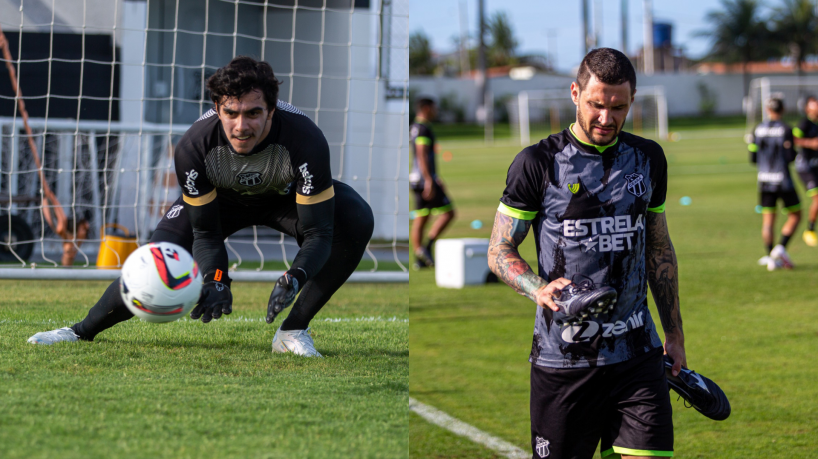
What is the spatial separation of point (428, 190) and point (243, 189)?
6736 millimetres

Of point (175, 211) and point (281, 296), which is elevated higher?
point (175, 211)

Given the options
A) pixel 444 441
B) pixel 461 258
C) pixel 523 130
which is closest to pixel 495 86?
pixel 523 130

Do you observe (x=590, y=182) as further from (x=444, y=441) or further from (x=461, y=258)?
(x=461, y=258)

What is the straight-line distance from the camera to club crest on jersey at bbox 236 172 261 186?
3332 millimetres

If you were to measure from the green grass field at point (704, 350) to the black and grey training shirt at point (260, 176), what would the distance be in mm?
1514

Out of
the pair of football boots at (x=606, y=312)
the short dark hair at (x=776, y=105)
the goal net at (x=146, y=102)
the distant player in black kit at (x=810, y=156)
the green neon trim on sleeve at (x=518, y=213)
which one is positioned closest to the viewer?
the pair of football boots at (x=606, y=312)

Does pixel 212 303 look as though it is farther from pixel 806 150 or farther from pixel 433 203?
pixel 806 150

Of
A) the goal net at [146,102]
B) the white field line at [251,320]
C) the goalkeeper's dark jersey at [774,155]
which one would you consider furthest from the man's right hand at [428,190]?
the white field line at [251,320]

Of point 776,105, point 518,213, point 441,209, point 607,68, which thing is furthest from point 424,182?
point 607,68

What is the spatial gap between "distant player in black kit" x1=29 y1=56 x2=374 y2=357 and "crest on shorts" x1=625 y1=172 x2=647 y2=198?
1230mm

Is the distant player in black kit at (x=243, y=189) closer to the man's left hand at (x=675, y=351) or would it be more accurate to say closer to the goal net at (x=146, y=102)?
the goal net at (x=146, y=102)

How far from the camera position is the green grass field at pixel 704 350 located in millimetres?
4359

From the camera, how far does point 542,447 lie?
2.88m

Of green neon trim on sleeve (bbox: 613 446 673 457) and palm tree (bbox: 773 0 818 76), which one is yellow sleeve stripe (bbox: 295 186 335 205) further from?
palm tree (bbox: 773 0 818 76)
